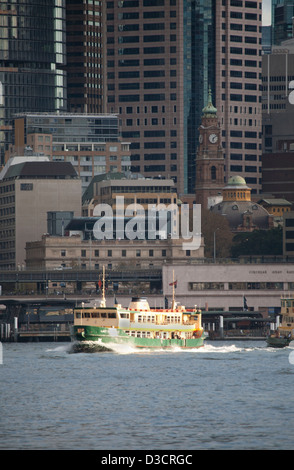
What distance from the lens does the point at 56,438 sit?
102875mm

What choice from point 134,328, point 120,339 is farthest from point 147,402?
point 134,328

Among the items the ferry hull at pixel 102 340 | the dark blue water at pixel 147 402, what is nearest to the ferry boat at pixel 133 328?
the ferry hull at pixel 102 340

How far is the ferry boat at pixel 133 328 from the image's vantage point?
183125 millimetres

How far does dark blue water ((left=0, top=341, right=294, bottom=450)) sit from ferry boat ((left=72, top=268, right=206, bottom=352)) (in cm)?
340

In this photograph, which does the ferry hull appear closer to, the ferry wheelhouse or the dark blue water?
the ferry wheelhouse

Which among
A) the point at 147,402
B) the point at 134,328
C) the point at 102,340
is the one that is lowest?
the point at 147,402

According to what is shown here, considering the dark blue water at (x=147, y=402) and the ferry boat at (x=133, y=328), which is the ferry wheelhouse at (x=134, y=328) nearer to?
the ferry boat at (x=133, y=328)

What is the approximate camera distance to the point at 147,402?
409 ft

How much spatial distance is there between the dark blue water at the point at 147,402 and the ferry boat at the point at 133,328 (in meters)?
3.40

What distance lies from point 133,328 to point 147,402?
61.5 meters

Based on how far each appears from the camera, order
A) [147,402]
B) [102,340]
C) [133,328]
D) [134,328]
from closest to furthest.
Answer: [147,402], [102,340], [133,328], [134,328]

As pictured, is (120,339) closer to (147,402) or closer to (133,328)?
(133,328)

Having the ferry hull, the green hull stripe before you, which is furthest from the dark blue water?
the green hull stripe

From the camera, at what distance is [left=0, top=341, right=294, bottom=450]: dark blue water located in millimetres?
102500
